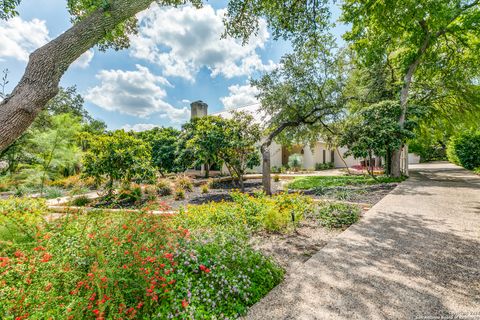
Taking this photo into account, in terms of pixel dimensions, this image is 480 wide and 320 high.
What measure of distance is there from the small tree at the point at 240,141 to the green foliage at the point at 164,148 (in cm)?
509

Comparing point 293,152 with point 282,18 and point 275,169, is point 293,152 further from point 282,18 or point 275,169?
point 282,18

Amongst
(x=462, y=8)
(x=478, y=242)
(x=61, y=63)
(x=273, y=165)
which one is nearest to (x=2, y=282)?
(x=61, y=63)

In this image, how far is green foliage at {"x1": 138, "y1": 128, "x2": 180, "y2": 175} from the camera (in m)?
15.0

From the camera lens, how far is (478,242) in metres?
3.70

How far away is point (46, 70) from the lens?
2783 mm

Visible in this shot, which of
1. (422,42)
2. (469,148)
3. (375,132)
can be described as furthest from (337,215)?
(469,148)

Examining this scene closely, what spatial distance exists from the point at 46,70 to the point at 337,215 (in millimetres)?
5886

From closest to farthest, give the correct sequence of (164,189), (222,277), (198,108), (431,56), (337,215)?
(222,277)
(337,215)
(164,189)
(431,56)
(198,108)

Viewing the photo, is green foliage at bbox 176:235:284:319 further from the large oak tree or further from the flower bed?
the large oak tree

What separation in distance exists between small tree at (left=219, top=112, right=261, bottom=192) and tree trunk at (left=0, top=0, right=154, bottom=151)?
20.2ft

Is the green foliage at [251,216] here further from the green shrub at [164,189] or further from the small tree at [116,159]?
the green shrub at [164,189]

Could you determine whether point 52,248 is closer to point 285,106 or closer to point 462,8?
point 285,106

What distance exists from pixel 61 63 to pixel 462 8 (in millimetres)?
13710

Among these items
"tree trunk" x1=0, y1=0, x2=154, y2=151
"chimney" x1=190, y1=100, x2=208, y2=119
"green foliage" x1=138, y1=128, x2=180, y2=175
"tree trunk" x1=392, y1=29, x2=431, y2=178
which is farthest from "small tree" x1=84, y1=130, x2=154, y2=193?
"tree trunk" x1=392, y1=29, x2=431, y2=178
